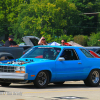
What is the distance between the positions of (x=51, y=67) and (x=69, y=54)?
3.90 ft

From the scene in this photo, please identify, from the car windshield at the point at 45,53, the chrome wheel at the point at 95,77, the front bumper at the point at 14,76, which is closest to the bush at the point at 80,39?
the chrome wheel at the point at 95,77

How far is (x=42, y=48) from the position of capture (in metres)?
13.0

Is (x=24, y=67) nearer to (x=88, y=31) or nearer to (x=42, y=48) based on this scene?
(x=42, y=48)

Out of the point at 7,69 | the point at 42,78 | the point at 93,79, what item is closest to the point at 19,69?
the point at 7,69

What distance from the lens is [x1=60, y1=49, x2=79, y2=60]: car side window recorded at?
42.0 feet

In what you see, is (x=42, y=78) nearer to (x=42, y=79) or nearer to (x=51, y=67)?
(x=42, y=79)

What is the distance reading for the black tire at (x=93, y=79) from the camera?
1320 cm

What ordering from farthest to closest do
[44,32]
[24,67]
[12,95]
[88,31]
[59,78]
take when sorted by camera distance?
[88,31] < [44,32] < [59,78] < [24,67] < [12,95]

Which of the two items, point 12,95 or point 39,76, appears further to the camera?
point 39,76

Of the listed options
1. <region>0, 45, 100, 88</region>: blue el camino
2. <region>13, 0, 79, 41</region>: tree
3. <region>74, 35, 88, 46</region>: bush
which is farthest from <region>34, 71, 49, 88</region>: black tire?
<region>74, 35, 88, 46</region>: bush

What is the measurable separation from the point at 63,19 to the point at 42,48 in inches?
2471

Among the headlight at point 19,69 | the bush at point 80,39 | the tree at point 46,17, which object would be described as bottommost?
the headlight at point 19,69

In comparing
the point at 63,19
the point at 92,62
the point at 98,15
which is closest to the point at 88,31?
the point at 98,15

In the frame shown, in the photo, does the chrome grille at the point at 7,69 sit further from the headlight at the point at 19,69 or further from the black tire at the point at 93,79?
the black tire at the point at 93,79
